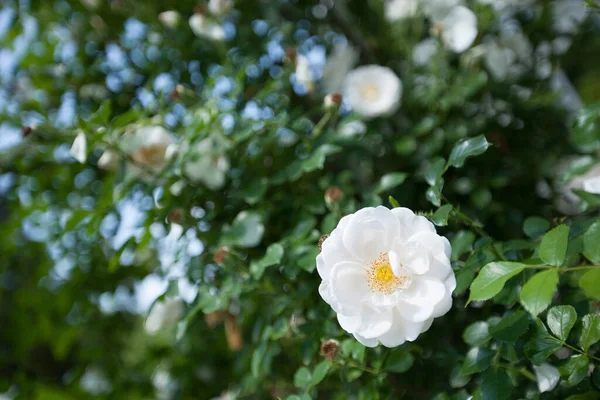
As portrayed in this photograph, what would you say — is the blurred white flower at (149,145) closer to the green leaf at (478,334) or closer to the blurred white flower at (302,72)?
the blurred white flower at (302,72)

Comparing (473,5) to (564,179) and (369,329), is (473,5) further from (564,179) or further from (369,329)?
(369,329)

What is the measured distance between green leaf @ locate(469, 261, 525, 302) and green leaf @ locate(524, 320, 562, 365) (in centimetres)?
10

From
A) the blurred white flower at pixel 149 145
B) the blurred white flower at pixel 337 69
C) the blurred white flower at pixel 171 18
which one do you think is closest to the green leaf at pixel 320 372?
the blurred white flower at pixel 149 145

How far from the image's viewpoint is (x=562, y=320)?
583 millimetres

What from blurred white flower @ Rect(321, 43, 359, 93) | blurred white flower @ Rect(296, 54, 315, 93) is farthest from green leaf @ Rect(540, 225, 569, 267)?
blurred white flower @ Rect(321, 43, 359, 93)

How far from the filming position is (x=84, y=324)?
5.13ft

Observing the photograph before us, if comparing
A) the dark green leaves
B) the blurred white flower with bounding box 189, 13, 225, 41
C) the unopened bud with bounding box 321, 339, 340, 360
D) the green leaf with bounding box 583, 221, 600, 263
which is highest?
the blurred white flower with bounding box 189, 13, 225, 41

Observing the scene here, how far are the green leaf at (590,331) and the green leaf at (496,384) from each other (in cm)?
9

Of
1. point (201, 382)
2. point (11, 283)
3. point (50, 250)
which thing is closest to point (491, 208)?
point (201, 382)

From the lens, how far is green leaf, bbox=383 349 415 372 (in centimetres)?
73

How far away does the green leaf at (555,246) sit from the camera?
1.79 feet

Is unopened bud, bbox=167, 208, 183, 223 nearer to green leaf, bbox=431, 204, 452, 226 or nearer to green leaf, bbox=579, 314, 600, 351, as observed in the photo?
green leaf, bbox=431, 204, 452, 226

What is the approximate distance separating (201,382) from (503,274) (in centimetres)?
104

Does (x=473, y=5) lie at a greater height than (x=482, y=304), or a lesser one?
greater
